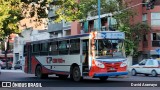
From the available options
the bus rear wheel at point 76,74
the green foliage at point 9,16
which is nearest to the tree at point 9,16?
the green foliage at point 9,16

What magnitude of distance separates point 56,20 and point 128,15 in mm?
31299

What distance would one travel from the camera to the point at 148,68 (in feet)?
114

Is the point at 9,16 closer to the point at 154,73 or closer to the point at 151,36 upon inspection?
the point at 154,73

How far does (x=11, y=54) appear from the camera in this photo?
9650 cm

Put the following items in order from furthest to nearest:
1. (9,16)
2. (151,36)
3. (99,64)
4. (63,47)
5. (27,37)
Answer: (27,37) → (151,36) → (63,47) → (99,64) → (9,16)

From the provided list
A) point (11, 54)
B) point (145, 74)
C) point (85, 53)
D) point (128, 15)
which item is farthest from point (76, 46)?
point (11, 54)

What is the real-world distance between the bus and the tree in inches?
273

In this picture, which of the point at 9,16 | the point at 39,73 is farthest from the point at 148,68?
the point at 9,16

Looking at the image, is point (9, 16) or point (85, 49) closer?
point (9, 16)

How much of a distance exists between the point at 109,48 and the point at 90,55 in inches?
46.4

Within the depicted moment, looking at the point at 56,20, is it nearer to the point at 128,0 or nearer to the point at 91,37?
the point at 91,37

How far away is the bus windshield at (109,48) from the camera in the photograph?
72.3ft

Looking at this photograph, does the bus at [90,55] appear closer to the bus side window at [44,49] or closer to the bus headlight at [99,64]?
the bus headlight at [99,64]

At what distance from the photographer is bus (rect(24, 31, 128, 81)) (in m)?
22.0
